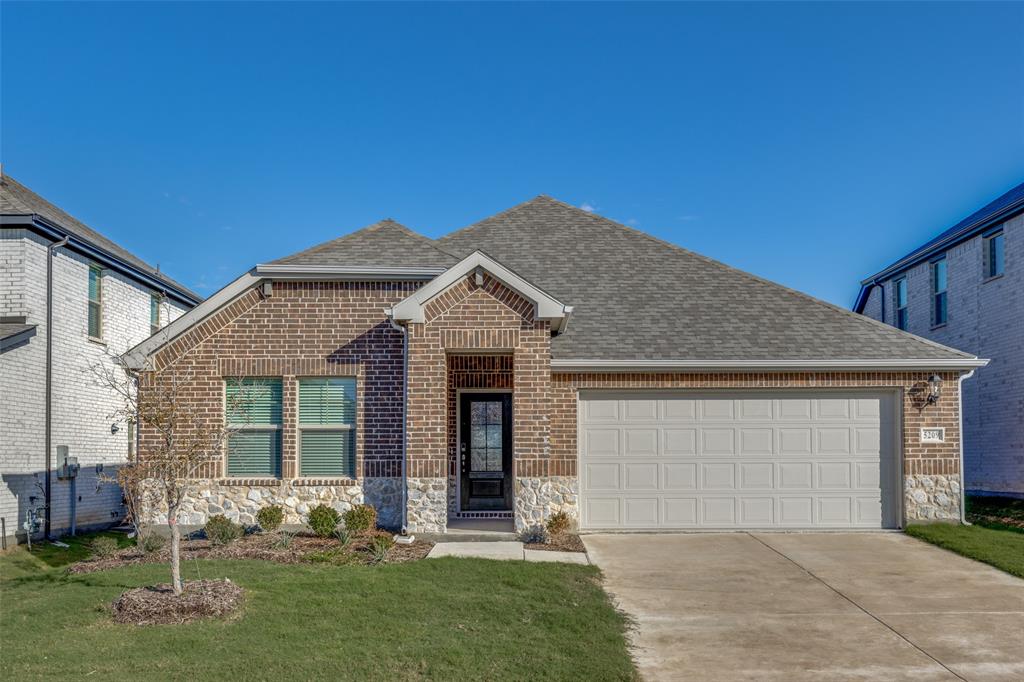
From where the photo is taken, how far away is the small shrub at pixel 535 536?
1160 cm

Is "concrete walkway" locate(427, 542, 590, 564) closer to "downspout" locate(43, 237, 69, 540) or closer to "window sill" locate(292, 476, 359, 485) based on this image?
"window sill" locate(292, 476, 359, 485)

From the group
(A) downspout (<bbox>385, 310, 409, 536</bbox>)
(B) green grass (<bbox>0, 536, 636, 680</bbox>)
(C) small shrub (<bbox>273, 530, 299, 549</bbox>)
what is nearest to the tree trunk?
(B) green grass (<bbox>0, 536, 636, 680</bbox>)

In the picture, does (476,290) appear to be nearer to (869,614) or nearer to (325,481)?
(325,481)

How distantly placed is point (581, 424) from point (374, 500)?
141 inches

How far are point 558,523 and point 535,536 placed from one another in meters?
0.44

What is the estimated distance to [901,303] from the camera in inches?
922

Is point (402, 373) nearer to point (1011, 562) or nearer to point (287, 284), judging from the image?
point (287, 284)

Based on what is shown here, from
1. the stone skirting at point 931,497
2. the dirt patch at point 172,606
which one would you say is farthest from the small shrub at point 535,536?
the stone skirting at point 931,497

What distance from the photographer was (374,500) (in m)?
12.3

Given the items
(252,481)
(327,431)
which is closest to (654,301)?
(327,431)

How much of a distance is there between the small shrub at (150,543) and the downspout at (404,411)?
11.0 ft

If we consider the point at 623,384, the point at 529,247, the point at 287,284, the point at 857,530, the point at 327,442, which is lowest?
the point at 857,530

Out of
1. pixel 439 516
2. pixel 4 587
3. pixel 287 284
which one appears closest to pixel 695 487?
pixel 439 516

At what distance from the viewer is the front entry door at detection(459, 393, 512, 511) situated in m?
15.3
